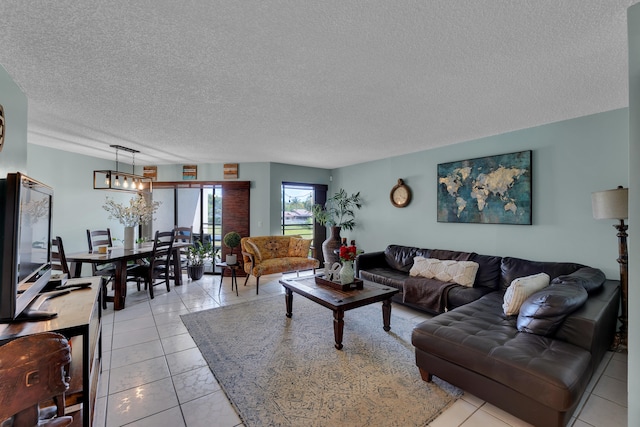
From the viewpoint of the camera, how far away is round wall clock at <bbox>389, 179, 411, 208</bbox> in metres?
4.93

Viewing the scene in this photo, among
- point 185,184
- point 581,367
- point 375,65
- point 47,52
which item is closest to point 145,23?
point 47,52

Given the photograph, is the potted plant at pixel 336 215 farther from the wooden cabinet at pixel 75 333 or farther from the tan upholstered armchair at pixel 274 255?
the wooden cabinet at pixel 75 333

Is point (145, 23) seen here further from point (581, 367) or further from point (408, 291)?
point (408, 291)

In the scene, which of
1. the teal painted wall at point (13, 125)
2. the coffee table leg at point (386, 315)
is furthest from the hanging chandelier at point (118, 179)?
the coffee table leg at point (386, 315)

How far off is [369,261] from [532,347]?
289cm

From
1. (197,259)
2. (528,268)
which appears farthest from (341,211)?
(528,268)

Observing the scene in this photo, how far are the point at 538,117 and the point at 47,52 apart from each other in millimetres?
4588

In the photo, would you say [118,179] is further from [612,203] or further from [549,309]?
[612,203]

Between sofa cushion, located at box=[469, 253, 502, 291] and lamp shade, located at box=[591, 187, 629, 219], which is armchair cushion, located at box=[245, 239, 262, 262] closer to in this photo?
sofa cushion, located at box=[469, 253, 502, 291]

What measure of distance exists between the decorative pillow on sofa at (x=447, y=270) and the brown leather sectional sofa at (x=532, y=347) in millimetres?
768

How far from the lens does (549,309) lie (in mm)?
2006

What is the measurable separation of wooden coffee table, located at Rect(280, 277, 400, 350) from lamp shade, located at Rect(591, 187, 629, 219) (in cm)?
205

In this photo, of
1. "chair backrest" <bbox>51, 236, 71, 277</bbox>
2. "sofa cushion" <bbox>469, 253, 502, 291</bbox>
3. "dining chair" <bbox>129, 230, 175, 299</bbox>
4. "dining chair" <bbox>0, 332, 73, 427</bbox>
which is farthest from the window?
"dining chair" <bbox>0, 332, 73, 427</bbox>

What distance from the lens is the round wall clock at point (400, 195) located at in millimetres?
4930
